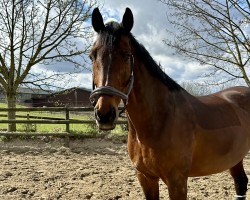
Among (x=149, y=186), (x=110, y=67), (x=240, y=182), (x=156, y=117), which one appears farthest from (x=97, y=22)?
(x=240, y=182)

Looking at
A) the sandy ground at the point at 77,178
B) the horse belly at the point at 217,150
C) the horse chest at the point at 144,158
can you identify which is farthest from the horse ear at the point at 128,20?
the sandy ground at the point at 77,178

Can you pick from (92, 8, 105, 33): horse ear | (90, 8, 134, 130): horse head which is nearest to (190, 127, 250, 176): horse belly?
(90, 8, 134, 130): horse head

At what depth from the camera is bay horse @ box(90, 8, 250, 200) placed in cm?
199

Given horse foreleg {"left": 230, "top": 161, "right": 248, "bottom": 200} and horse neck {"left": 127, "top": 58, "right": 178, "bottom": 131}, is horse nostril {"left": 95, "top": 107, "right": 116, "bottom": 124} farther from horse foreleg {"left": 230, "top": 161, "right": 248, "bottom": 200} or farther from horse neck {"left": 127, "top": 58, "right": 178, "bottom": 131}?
horse foreleg {"left": 230, "top": 161, "right": 248, "bottom": 200}

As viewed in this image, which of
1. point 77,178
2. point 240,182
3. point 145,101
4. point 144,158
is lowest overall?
point 77,178

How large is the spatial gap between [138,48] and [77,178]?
369 centimetres

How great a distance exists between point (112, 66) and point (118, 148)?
7.37m

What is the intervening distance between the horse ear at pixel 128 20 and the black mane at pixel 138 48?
35 mm

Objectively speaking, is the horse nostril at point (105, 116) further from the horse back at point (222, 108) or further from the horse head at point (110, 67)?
the horse back at point (222, 108)

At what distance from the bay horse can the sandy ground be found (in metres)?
1.78

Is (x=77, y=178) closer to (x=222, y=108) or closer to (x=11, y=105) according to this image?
(x=222, y=108)

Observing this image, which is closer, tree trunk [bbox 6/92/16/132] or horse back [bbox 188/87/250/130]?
horse back [bbox 188/87/250/130]

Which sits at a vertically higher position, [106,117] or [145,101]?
[145,101]

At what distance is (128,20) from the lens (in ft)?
7.07
